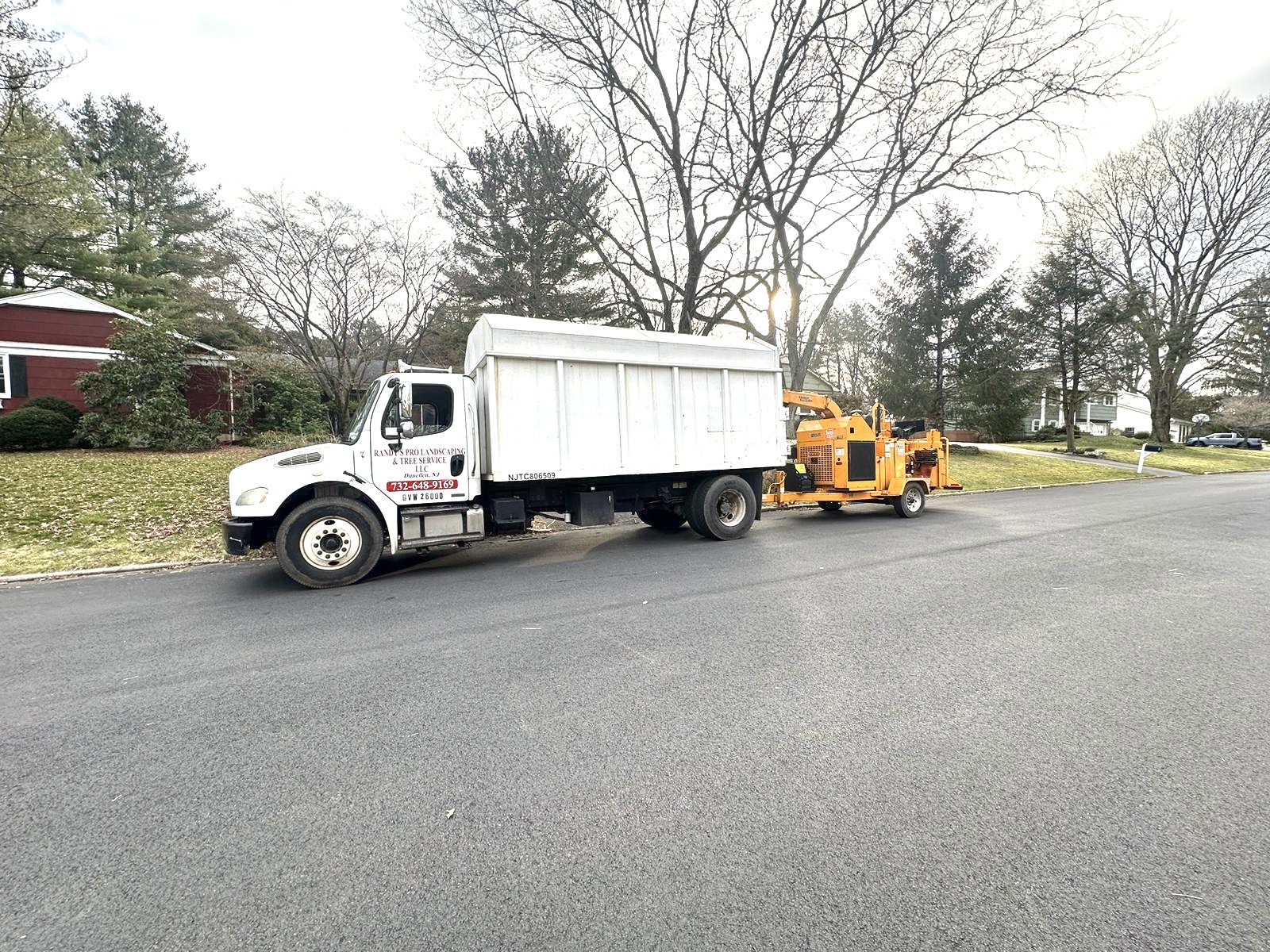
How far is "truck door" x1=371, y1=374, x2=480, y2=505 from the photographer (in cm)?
663

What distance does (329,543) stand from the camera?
6.23 m

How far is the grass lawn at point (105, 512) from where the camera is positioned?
7.50 metres

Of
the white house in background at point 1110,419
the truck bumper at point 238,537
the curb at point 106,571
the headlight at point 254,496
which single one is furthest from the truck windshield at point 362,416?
the white house in background at point 1110,419

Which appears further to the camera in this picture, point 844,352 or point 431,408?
point 844,352

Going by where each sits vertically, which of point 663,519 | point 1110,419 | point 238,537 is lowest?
point 663,519

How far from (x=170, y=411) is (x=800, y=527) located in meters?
18.1

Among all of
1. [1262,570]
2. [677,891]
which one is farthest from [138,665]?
[1262,570]

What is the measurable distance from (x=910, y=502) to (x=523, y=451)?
26.9ft

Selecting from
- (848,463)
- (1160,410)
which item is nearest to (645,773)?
(848,463)

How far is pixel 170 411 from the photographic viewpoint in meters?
Result: 16.5

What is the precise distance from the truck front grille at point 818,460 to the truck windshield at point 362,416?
794 cm

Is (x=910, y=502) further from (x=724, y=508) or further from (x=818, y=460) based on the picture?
(x=724, y=508)

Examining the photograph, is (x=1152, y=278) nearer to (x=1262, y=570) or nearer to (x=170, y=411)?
(x=1262, y=570)

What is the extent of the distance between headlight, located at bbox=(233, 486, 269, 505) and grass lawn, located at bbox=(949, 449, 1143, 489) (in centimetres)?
1767
